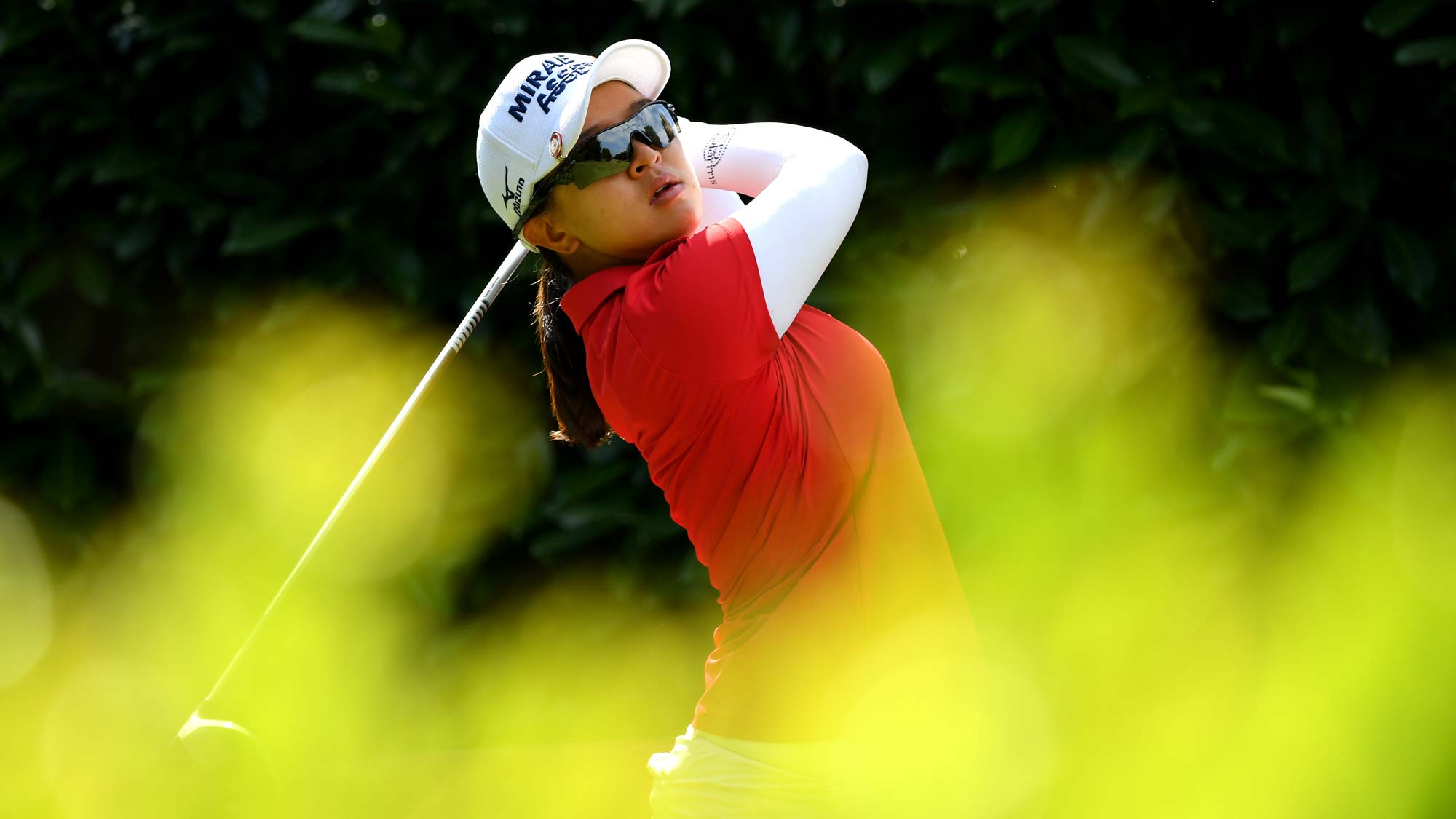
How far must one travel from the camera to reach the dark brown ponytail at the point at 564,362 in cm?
185

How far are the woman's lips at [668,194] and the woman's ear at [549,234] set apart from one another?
0.39 ft

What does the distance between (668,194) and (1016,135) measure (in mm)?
1677

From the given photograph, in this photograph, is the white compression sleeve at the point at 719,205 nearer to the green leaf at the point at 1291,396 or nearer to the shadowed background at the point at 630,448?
the shadowed background at the point at 630,448

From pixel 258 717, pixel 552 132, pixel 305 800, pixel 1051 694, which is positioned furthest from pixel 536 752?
pixel 552 132

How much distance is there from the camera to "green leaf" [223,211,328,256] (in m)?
3.55

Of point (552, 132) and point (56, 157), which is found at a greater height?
point (552, 132)

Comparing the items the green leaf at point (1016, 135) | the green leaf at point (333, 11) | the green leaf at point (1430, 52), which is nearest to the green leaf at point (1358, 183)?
the green leaf at point (1430, 52)

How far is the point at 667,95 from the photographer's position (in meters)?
3.41

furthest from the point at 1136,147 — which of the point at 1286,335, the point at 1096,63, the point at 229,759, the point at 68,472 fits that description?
the point at 68,472

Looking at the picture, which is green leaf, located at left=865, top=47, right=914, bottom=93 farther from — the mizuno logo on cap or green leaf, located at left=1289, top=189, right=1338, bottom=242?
the mizuno logo on cap

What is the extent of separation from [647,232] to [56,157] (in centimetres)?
294

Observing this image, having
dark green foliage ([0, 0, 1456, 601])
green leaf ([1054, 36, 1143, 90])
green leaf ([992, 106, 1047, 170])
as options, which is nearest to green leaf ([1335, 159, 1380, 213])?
dark green foliage ([0, 0, 1456, 601])

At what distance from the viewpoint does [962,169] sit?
133 inches

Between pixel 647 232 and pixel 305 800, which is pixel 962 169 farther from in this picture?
pixel 305 800
